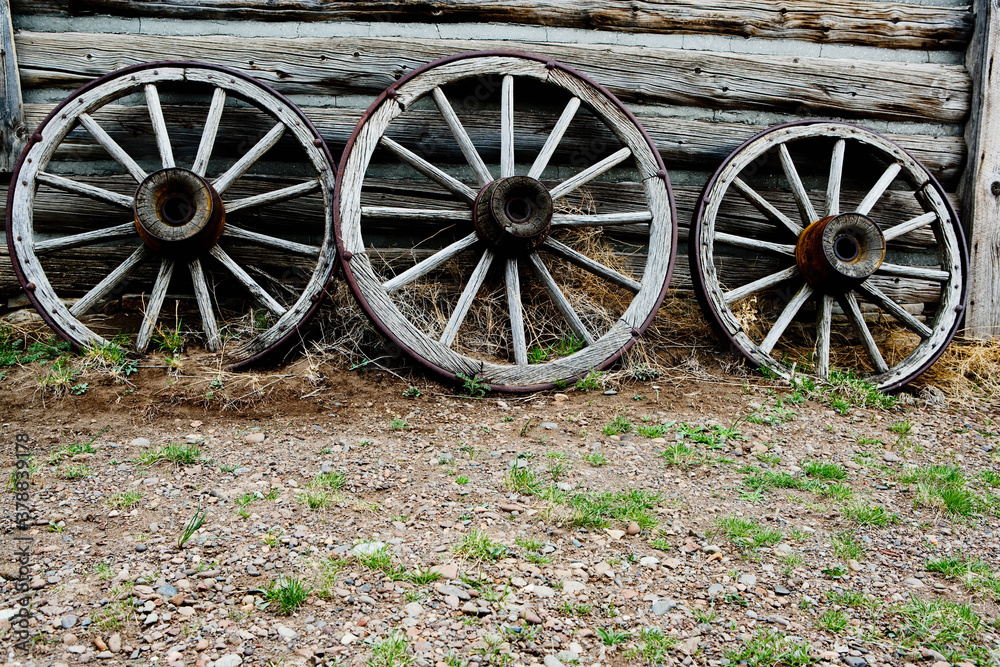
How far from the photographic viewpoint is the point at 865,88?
4707 millimetres

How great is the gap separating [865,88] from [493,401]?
3.33 metres

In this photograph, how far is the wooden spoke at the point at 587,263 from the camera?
394 cm

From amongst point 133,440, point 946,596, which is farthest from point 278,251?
point 946,596

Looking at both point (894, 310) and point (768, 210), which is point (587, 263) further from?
point (894, 310)

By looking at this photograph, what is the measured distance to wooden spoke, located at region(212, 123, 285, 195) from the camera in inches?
152

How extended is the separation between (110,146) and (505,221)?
2.19 m

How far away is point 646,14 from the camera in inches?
179

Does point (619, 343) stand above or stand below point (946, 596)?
above

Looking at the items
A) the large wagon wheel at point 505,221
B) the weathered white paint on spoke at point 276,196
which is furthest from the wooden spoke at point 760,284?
the weathered white paint on spoke at point 276,196

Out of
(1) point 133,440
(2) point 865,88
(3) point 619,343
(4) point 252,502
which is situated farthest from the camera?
(2) point 865,88

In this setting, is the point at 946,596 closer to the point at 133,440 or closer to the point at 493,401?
the point at 493,401

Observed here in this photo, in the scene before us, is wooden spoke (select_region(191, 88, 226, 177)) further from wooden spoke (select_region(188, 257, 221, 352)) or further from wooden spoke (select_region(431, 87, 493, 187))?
wooden spoke (select_region(431, 87, 493, 187))

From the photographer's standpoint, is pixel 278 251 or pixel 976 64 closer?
pixel 278 251

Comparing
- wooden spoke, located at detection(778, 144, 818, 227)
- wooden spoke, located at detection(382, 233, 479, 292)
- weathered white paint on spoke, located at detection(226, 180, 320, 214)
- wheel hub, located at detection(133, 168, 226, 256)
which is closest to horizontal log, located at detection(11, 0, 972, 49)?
wooden spoke, located at detection(778, 144, 818, 227)
